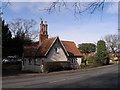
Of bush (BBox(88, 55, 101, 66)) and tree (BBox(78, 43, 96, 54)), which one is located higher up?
tree (BBox(78, 43, 96, 54))

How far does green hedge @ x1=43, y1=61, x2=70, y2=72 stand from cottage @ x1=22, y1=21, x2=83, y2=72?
1536mm

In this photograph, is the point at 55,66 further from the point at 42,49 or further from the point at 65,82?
the point at 65,82

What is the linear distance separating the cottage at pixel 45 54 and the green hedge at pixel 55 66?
5.04 feet

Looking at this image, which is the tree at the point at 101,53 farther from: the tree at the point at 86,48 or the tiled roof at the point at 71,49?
the tree at the point at 86,48

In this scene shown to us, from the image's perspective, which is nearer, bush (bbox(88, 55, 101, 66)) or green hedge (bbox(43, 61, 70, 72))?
green hedge (bbox(43, 61, 70, 72))

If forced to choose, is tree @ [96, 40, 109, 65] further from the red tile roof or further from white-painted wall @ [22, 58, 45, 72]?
white-painted wall @ [22, 58, 45, 72]

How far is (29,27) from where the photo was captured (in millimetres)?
63750

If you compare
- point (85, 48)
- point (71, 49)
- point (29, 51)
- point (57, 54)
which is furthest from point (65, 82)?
point (85, 48)

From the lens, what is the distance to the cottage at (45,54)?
3544cm

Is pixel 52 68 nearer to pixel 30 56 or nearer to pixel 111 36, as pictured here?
pixel 30 56

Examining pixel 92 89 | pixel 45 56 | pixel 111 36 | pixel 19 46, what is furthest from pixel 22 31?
pixel 92 89

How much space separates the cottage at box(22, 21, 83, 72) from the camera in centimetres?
3544

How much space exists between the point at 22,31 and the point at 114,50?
41876 millimetres

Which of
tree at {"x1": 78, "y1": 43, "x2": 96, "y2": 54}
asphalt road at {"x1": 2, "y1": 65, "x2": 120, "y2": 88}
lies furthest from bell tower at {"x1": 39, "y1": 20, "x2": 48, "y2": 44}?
tree at {"x1": 78, "y1": 43, "x2": 96, "y2": 54}
